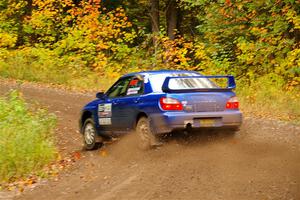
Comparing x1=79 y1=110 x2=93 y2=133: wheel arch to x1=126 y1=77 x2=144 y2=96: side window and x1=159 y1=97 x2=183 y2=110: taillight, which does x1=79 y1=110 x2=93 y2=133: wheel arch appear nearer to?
x1=126 y1=77 x2=144 y2=96: side window

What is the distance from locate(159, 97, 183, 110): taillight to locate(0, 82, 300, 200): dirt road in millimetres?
706

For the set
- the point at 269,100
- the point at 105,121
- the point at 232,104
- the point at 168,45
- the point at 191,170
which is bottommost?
the point at 191,170

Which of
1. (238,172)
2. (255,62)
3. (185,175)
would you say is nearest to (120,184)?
(185,175)

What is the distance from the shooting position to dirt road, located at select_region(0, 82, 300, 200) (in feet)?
24.1

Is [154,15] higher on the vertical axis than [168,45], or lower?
higher

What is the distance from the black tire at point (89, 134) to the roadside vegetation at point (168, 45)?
5470mm

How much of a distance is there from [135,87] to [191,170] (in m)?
2.63

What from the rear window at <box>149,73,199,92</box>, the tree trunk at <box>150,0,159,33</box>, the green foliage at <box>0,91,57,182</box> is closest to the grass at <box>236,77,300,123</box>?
the rear window at <box>149,73,199,92</box>

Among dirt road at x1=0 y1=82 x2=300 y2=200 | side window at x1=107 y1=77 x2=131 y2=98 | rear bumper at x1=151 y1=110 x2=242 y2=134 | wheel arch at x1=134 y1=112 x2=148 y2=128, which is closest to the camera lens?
dirt road at x1=0 y1=82 x2=300 y2=200

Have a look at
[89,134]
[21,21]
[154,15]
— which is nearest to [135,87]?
[89,134]

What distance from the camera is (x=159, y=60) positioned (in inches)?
973

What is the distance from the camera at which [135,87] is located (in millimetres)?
10383

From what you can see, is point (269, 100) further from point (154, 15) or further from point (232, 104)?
point (154, 15)

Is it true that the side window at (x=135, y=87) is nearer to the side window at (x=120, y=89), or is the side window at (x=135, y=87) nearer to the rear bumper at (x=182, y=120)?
the side window at (x=120, y=89)
